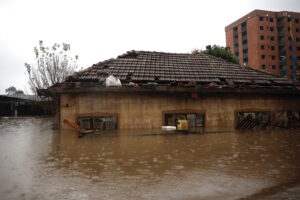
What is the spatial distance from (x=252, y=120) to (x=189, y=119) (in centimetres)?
366

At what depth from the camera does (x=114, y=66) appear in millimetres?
14422

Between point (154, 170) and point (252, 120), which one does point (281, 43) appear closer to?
point (252, 120)

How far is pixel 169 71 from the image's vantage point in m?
14.7

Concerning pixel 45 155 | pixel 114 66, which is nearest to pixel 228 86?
pixel 114 66

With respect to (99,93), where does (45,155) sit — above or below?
below

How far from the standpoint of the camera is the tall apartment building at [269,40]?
55.0 m

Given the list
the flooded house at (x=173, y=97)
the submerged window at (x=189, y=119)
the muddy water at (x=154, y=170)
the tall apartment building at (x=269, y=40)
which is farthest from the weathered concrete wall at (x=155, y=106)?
the tall apartment building at (x=269, y=40)

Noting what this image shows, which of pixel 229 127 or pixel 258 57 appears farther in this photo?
pixel 258 57

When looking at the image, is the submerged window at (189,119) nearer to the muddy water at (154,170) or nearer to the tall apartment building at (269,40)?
the muddy water at (154,170)

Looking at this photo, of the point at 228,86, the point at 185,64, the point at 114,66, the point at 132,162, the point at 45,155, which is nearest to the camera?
the point at 132,162

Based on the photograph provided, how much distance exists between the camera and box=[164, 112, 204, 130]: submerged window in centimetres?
1266

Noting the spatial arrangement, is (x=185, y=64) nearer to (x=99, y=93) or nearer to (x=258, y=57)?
(x=99, y=93)

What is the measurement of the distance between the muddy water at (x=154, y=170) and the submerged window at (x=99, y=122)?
121 inches

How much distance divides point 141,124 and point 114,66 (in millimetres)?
4433
